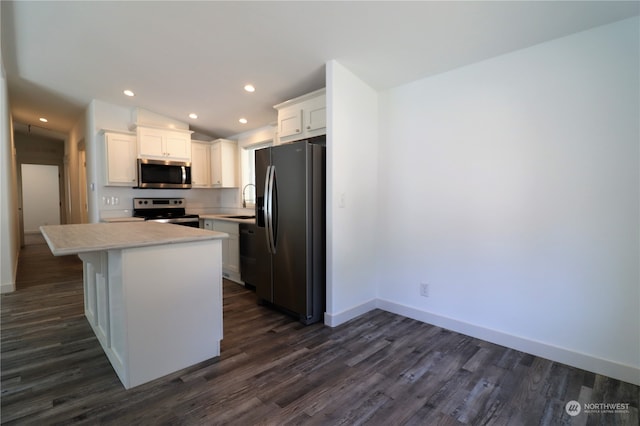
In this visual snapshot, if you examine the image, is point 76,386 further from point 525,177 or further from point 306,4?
point 525,177

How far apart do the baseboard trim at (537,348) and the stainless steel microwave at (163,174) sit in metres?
3.86

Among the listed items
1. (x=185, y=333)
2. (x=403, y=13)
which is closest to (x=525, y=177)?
(x=403, y=13)

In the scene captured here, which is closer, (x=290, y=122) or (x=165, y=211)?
(x=290, y=122)

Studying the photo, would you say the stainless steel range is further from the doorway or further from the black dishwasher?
the doorway

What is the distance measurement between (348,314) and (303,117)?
2138 mm

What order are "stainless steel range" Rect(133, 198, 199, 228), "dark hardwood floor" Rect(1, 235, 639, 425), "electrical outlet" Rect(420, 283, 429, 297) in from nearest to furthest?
"dark hardwood floor" Rect(1, 235, 639, 425)
"electrical outlet" Rect(420, 283, 429, 297)
"stainless steel range" Rect(133, 198, 199, 228)

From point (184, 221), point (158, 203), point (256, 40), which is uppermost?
point (256, 40)

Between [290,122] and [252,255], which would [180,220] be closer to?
[252,255]

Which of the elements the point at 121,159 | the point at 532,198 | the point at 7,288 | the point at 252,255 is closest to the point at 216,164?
the point at 121,159

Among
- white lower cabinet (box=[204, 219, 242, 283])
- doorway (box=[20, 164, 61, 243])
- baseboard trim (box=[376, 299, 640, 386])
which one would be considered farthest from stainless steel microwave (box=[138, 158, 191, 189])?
doorway (box=[20, 164, 61, 243])

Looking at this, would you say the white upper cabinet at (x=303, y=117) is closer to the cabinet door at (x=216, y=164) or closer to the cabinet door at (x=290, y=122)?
the cabinet door at (x=290, y=122)

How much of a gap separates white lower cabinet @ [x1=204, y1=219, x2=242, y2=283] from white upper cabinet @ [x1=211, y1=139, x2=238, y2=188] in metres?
1.02

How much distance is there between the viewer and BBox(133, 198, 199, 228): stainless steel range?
450cm

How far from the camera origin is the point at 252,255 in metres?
3.65
